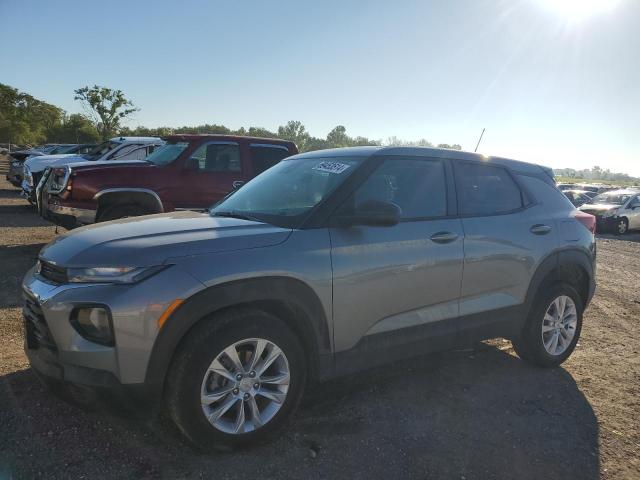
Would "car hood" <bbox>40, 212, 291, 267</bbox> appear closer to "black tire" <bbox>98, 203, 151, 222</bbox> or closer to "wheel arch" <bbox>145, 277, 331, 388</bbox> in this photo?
"wheel arch" <bbox>145, 277, 331, 388</bbox>

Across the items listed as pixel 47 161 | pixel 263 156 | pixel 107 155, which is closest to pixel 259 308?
pixel 263 156

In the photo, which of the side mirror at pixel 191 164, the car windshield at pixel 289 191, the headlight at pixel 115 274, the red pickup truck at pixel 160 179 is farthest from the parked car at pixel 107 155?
the headlight at pixel 115 274

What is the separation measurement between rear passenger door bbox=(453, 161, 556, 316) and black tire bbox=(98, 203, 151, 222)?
207 inches

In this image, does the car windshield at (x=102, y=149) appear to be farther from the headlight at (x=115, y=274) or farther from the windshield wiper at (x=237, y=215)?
the headlight at (x=115, y=274)

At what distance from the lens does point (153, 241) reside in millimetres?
2693

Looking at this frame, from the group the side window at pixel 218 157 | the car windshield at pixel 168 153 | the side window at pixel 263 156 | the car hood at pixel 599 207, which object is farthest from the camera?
the car hood at pixel 599 207

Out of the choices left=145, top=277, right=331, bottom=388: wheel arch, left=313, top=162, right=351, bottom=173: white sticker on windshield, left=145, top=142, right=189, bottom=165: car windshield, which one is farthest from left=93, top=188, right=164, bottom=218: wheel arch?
left=145, top=277, right=331, bottom=388: wheel arch

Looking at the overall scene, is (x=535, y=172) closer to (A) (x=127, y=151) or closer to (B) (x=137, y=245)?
(B) (x=137, y=245)

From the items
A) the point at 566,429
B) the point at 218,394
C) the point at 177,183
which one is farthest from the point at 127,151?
the point at 566,429

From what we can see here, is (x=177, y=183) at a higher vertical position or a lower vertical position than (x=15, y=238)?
higher

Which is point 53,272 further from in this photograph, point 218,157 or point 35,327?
point 218,157

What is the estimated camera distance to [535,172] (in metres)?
4.51

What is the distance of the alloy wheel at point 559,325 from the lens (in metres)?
4.29

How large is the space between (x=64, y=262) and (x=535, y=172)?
3933mm
